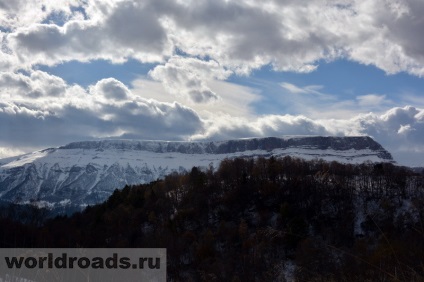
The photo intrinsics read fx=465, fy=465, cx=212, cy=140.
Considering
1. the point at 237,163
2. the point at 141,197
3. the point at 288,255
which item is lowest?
the point at 288,255

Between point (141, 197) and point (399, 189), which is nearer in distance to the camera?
point (399, 189)

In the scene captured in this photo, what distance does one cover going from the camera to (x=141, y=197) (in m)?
100

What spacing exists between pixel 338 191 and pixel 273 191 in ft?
42.8

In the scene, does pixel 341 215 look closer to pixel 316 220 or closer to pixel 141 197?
pixel 316 220

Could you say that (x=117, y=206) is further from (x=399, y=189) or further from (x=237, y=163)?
(x=399, y=189)

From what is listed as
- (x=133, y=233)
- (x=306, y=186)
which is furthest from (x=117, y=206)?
(x=306, y=186)

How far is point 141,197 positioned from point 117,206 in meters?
6.00

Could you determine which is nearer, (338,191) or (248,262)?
(248,262)

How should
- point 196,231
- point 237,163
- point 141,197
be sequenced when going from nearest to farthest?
point 196,231, point 141,197, point 237,163

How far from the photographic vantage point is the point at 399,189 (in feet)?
309

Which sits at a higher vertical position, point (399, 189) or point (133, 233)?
point (399, 189)

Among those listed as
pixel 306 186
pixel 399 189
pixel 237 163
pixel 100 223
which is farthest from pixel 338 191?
pixel 100 223

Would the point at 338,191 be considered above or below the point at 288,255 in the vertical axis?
above

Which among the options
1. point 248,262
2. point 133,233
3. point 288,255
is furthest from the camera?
point 133,233
